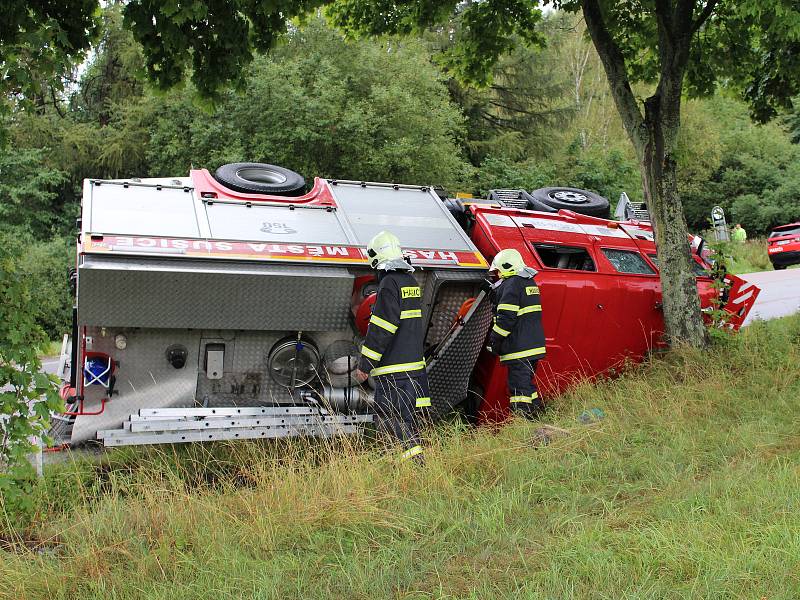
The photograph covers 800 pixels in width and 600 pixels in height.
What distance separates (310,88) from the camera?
66.3 ft

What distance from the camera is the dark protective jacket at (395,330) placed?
5668 millimetres

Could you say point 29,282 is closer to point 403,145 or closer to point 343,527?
point 343,527

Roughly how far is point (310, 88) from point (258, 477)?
16.7 meters

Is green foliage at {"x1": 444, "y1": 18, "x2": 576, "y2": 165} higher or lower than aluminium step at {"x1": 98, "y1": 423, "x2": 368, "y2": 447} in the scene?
higher

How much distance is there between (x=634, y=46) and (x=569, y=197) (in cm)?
239

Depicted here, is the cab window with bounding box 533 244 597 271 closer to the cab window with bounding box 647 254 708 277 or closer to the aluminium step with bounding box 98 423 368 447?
the cab window with bounding box 647 254 708 277

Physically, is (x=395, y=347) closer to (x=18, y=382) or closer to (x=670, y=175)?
(x=18, y=382)

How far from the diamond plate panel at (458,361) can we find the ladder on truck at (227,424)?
2.56 feet

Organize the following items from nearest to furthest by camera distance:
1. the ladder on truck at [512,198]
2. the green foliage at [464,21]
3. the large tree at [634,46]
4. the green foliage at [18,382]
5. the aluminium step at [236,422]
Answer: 1. the green foliage at [18,382]
2. the aluminium step at [236,422]
3. the large tree at [634,46]
4. the ladder on truck at [512,198]
5. the green foliage at [464,21]

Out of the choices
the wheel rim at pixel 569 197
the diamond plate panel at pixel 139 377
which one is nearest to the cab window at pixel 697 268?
the wheel rim at pixel 569 197

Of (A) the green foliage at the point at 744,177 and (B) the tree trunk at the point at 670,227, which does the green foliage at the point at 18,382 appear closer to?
(B) the tree trunk at the point at 670,227

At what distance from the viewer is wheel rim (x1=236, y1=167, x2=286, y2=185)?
23.1ft

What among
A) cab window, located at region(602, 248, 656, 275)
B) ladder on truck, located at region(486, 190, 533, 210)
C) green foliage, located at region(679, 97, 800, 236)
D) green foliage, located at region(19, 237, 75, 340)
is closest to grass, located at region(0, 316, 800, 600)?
cab window, located at region(602, 248, 656, 275)

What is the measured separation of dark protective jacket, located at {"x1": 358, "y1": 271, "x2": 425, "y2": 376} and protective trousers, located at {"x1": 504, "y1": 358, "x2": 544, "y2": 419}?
104cm
